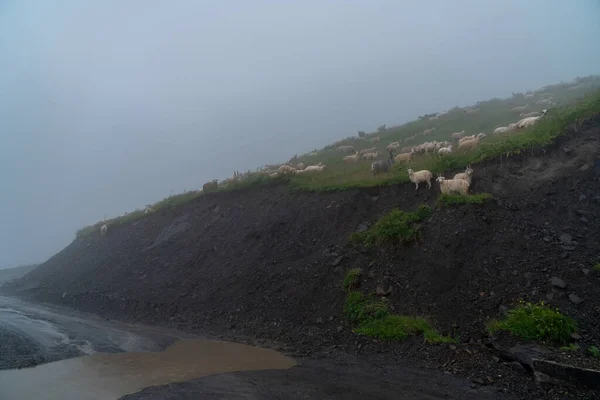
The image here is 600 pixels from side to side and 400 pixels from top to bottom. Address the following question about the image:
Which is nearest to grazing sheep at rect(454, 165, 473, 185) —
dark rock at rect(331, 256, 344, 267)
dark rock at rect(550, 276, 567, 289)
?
dark rock at rect(550, 276, 567, 289)

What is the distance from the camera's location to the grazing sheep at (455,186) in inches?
616

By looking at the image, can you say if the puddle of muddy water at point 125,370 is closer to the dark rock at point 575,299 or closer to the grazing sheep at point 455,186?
the dark rock at point 575,299

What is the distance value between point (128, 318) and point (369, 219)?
13017 mm

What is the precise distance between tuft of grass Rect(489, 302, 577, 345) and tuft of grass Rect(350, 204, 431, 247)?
4581mm

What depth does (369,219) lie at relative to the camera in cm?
1808

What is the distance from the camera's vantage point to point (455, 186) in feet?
51.8

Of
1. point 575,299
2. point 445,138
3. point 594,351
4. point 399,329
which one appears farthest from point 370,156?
point 594,351

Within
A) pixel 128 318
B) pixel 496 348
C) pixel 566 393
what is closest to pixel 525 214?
pixel 496 348

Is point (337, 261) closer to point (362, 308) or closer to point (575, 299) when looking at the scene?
point (362, 308)

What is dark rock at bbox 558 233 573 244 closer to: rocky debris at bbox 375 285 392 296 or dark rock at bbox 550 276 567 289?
dark rock at bbox 550 276 567 289

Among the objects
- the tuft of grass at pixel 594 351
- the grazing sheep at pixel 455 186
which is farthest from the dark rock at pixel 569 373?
the grazing sheep at pixel 455 186

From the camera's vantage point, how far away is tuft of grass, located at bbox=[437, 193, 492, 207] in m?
15.0

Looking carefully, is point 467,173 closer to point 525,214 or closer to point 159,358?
point 525,214

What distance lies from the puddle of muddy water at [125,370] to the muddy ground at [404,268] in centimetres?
129
